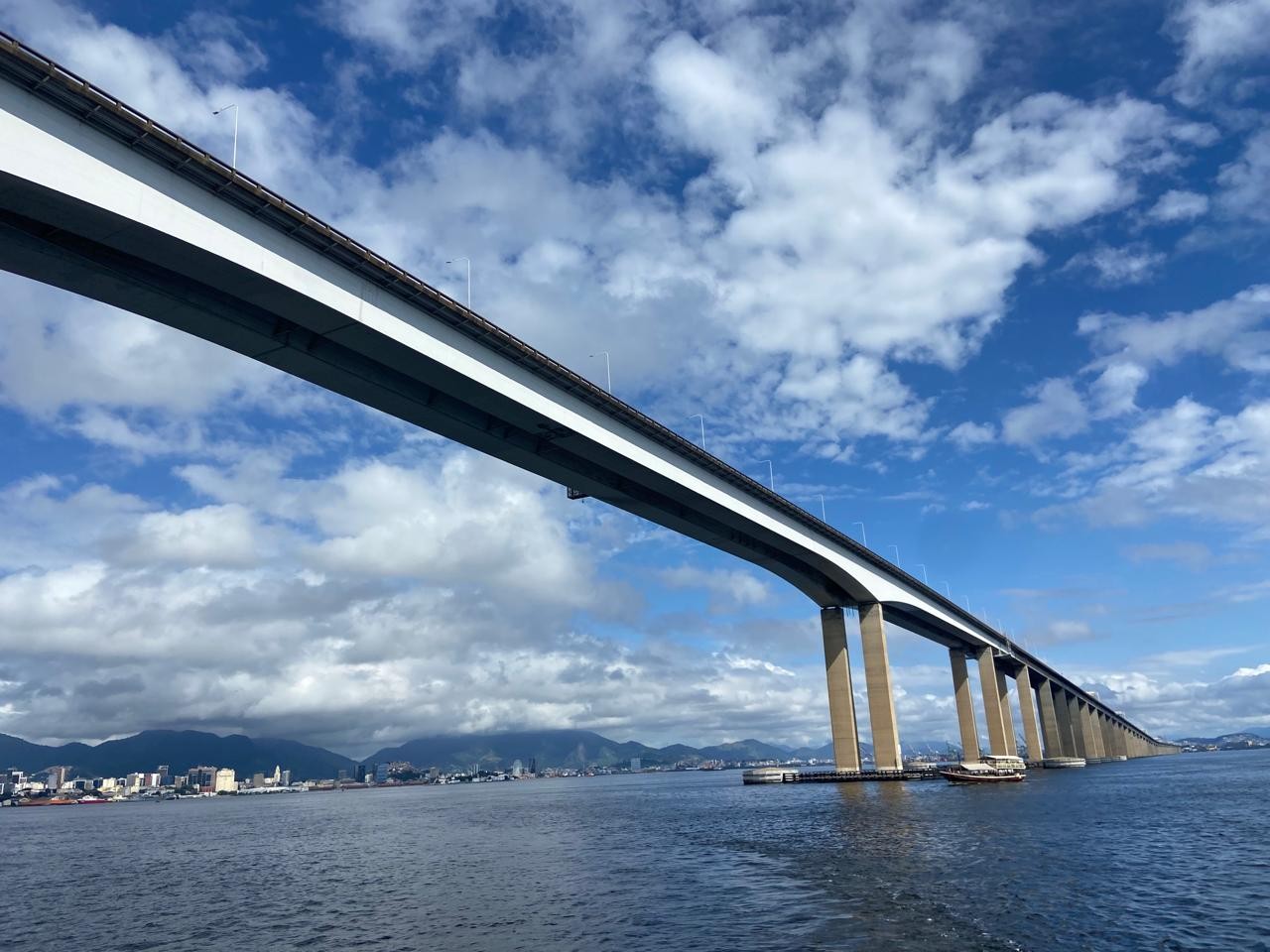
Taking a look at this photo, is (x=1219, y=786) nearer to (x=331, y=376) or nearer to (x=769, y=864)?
(x=769, y=864)

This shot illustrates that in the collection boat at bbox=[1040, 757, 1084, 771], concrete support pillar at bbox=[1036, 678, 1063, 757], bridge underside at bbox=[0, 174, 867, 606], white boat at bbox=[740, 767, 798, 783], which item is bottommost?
boat at bbox=[1040, 757, 1084, 771]

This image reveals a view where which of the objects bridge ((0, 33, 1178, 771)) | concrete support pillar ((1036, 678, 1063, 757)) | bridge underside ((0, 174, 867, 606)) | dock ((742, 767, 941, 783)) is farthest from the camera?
concrete support pillar ((1036, 678, 1063, 757))

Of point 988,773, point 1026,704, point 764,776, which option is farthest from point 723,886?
point 1026,704

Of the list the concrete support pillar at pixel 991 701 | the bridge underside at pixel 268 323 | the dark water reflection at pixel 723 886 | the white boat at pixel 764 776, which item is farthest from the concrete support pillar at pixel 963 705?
the bridge underside at pixel 268 323

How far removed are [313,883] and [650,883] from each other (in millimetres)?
17657

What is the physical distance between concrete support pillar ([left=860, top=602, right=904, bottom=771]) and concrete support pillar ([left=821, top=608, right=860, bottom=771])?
312 cm

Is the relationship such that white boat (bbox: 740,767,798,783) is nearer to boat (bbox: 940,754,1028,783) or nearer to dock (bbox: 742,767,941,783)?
dock (bbox: 742,767,941,783)

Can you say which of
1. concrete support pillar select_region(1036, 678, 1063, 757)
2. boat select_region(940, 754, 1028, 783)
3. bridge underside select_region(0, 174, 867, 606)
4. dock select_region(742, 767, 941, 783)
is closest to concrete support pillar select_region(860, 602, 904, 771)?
dock select_region(742, 767, 941, 783)

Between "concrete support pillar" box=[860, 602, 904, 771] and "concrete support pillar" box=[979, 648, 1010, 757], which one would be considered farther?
"concrete support pillar" box=[979, 648, 1010, 757]

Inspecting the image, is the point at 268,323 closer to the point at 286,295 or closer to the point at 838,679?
the point at 286,295

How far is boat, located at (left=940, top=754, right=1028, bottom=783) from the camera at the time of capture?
9612 cm

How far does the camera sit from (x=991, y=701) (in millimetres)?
142500

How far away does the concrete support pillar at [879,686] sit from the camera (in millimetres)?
96875

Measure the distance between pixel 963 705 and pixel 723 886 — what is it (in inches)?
5104
